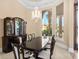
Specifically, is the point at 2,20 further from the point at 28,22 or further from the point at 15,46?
the point at 15,46

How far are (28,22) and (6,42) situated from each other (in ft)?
9.89

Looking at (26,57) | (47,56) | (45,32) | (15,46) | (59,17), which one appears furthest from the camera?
(45,32)

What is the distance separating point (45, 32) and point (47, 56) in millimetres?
8491

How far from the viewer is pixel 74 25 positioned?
769 centimetres

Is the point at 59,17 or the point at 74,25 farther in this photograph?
the point at 59,17

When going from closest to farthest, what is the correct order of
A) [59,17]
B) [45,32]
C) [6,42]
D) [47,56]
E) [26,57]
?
[26,57] → [47,56] → [6,42] → [59,17] → [45,32]

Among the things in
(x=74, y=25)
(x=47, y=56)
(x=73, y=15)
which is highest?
(x=73, y=15)

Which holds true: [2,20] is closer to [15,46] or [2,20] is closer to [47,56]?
[47,56]

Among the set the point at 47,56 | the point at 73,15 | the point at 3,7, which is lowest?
the point at 47,56

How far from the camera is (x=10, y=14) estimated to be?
27.3 feet

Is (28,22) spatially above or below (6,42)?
above

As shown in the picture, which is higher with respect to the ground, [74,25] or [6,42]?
[74,25]

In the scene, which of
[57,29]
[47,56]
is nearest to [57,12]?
[57,29]

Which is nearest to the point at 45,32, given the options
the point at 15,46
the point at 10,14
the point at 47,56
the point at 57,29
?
the point at 57,29
